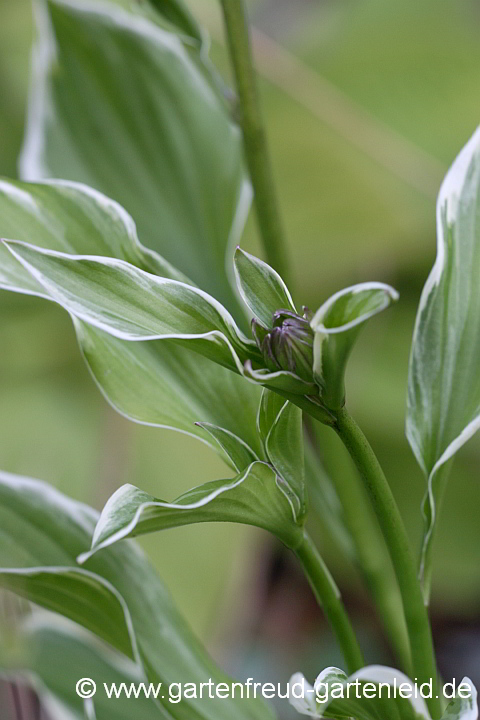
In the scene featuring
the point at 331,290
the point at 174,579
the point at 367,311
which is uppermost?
the point at 367,311

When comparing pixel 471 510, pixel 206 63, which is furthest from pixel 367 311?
pixel 471 510

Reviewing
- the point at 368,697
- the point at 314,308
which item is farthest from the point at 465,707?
the point at 314,308

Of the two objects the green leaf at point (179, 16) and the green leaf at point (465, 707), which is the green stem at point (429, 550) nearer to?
the green leaf at point (465, 707)

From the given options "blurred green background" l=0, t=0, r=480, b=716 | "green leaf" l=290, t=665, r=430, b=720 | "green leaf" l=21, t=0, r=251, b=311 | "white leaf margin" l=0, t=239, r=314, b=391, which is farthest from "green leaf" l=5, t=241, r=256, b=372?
"blurred green background" l=0, t=0, r=480, b=716

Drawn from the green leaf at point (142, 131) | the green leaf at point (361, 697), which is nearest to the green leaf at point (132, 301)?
the green leaf at point (361, 697)

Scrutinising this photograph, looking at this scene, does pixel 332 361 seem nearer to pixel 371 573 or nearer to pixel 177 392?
pixel 177 392

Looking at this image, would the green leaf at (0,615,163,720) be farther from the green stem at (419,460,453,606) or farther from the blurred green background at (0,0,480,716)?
the blurred green background at (0,0,480,716)
